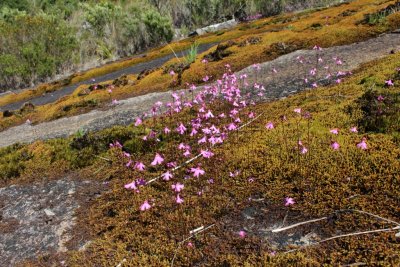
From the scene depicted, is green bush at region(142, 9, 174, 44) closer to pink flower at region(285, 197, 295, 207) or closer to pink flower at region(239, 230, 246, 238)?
pink flower at region(285, 197, 295, 207)

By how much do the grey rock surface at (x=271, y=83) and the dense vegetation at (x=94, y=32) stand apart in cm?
2701

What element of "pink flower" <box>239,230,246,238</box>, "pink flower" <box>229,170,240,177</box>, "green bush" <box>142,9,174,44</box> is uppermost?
"green bush" <box>142,9,174,44</box>

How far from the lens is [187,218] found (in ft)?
14.9

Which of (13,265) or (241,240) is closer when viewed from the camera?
(241,240)

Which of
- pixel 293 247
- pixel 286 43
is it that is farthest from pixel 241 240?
pixel 286 43

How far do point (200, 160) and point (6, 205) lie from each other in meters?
3.62

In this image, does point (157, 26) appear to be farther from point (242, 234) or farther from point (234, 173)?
point (242, 234)

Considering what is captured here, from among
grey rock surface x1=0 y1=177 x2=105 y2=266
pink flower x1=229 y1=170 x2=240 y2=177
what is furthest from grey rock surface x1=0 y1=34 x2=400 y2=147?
grey rock surface x1=0 y1=177 x2=105 y2=266

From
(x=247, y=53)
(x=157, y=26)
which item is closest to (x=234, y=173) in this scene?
(x=247, y=53)

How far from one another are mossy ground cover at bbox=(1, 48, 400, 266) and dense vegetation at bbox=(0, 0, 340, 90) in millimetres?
36478

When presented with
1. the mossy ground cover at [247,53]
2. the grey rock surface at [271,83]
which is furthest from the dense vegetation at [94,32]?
the grey rock surface at [271,83]

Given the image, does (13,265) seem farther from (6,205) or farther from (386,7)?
(386,7)

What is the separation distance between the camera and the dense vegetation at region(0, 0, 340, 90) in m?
38.2

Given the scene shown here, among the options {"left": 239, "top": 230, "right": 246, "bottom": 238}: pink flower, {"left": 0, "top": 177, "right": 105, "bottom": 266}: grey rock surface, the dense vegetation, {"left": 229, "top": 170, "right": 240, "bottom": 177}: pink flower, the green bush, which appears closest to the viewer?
{"left": 239, "top": 230, "right": 246, "bottom": 238}: pink flower
